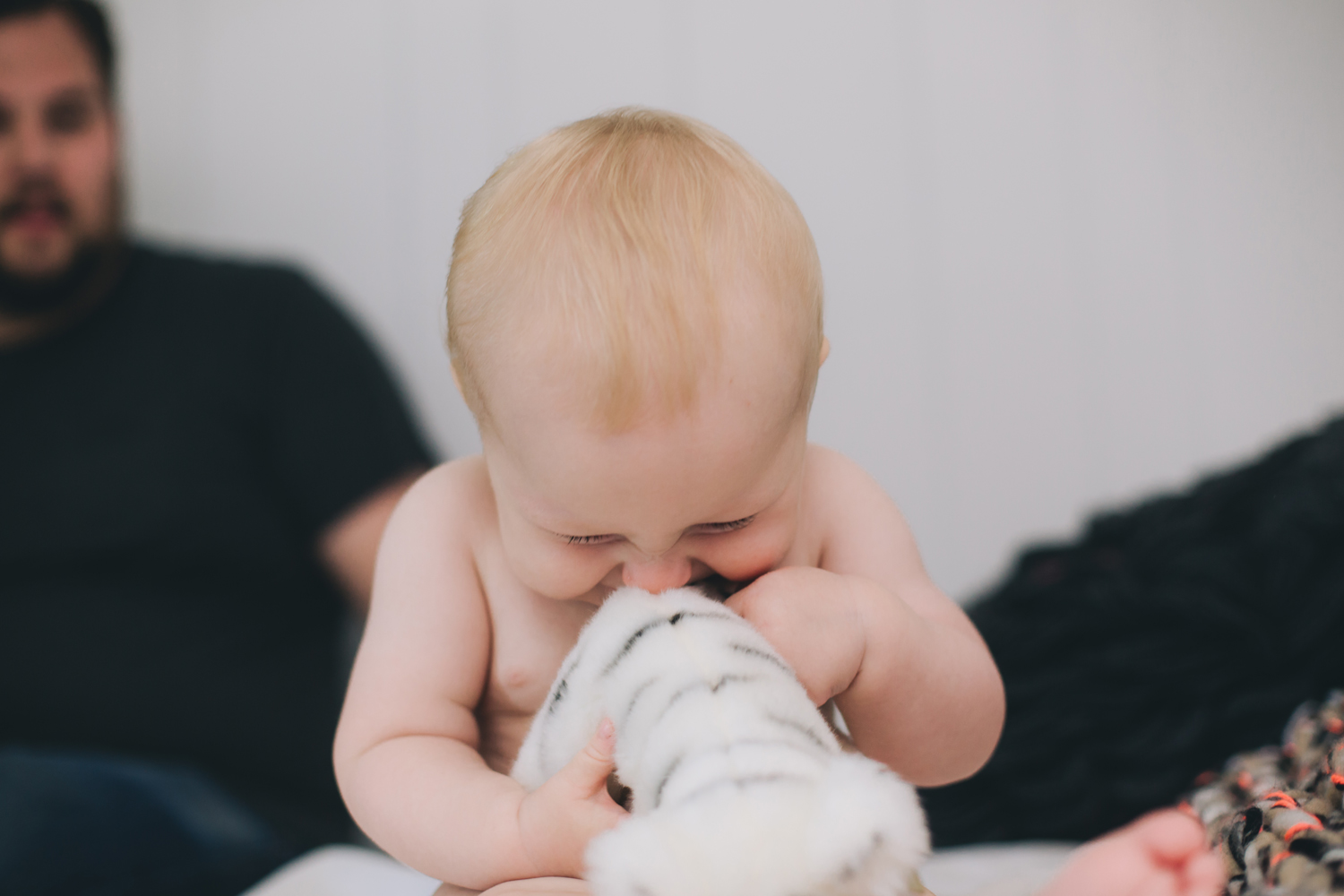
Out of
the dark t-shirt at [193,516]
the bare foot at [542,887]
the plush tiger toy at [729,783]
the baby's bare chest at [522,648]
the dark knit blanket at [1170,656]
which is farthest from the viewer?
the dark t-shirt at [193,516]

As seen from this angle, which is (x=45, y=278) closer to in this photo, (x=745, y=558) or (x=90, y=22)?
(x=90, y=22)

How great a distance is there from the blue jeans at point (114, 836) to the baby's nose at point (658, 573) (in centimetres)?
68

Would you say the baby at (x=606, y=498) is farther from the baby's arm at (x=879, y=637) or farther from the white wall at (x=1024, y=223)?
the white wall at (x=1024, y=223)

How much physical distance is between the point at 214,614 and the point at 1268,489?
1291mm

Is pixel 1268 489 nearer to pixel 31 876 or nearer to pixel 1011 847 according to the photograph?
pixel 1011 847

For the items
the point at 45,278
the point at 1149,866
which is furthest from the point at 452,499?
the point at 45,278

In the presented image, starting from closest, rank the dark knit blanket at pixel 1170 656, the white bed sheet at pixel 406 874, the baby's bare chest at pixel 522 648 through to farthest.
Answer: the baby's bare chest at pixel 522 648, the white bed sheet at pixel 406 874, the dark knit blanket at pixel 1170 656

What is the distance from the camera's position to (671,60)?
149 centimetres

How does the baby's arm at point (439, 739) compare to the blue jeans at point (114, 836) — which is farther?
the blue jeans at point (114, 836)

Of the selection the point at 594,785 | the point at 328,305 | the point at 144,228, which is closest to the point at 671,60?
the point at 328,305

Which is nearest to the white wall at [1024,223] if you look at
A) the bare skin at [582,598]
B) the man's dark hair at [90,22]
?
the man's dark hair at [90,22]

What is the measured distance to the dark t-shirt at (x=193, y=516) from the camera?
122 centimetres

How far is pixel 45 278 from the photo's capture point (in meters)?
1.42

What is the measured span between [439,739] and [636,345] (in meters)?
0.29
